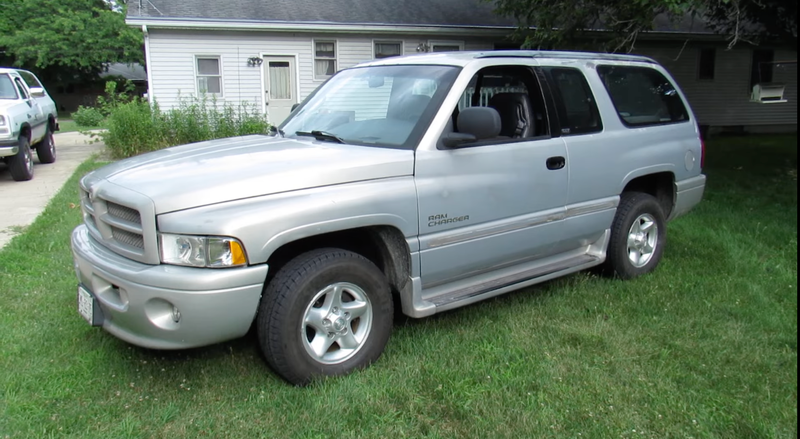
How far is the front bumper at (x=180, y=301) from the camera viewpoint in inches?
118

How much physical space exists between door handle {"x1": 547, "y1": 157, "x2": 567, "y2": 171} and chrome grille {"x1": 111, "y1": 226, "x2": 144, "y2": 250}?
8.68ft

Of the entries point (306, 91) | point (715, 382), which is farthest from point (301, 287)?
point (306, 91)

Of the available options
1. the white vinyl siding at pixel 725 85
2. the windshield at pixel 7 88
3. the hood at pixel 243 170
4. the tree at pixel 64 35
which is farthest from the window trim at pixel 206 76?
the tree at pixel 64 35

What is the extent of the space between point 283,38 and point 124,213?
13.3 meters

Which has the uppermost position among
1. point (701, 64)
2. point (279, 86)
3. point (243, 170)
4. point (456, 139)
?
point (701, 64)

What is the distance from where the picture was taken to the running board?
3887 mm

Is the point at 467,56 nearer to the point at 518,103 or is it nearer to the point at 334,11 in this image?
the point at 518,103

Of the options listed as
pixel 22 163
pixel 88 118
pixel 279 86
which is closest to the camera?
pixel 22 163

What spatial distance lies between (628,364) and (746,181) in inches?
301

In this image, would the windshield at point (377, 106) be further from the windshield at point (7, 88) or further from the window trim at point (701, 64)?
the window trim at point (701, 64)

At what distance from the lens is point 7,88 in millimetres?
10805

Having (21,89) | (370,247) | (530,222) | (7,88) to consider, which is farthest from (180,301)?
(21,89)

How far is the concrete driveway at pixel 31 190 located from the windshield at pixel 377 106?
3978 mm

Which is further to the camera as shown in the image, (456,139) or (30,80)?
(30,80)
